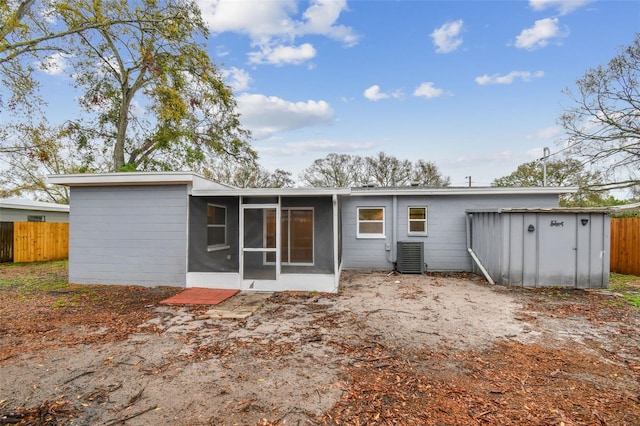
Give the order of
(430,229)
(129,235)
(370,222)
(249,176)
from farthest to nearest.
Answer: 1. (249,176)
2. (370,222)
3. (430,229)
4. (129,235)

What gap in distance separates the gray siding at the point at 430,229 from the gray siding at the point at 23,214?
1439 centimetres

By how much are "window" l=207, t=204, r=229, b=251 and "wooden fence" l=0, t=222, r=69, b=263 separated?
375 inches

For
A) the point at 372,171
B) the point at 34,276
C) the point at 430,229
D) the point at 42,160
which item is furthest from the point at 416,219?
the point at 372,171

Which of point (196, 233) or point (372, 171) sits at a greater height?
point (372, 171)

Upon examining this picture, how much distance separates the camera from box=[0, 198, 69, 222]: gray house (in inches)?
517

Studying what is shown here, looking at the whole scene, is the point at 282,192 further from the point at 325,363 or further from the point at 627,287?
the point at 627,287

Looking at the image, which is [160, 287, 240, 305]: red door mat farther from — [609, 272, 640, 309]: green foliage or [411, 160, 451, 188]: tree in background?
[411, 160, 451, 188]: tree in background

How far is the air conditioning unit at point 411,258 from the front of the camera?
9.80m

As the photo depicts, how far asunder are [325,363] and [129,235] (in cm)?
653

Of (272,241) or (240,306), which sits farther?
(272,241)

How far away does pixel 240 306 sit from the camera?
616 centimetres

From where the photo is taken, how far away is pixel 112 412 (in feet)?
8.80

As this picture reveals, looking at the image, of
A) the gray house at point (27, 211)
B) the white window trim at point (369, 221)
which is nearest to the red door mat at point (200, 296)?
the white window trim at point (369, 221)

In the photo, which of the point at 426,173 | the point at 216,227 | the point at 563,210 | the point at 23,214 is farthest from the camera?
the point at 426,173
